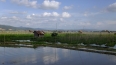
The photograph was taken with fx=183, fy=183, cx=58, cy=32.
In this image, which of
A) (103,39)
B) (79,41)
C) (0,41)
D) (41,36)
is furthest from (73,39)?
(0,41)

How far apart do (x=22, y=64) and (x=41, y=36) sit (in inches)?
1110

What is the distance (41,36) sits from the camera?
43.5 meters

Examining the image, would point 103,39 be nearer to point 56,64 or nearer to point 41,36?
point 41,36

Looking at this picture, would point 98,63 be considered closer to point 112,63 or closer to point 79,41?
point 112,63

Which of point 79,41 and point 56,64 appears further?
point 79,41

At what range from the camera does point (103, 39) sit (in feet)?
111

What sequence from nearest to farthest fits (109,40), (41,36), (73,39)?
(109,40)
(73,39)
(41,36)

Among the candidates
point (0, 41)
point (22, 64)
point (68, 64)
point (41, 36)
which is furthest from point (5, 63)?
point (41, 36)

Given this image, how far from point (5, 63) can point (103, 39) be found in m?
22.3

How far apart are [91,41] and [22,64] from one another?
1988 cm

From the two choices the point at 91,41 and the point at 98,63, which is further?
the point at 91,41

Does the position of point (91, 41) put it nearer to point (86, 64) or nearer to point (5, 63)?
point (86, 64)

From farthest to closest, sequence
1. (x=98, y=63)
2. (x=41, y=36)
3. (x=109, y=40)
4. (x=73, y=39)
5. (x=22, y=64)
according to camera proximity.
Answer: (x=41, y=36)
(x=73, y=39)
(x=109, y=40)
(x=98, y=63)
(x=22, y=64)

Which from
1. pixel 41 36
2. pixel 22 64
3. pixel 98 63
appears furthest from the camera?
pixel 41 36
